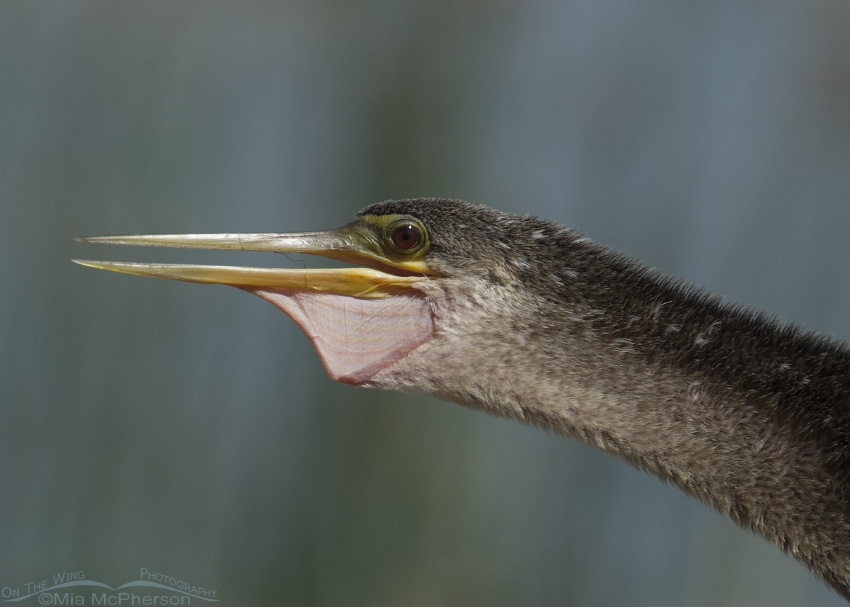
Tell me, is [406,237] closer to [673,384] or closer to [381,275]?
[381,275]

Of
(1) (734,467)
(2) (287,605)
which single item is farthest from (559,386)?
(2) (287,605)

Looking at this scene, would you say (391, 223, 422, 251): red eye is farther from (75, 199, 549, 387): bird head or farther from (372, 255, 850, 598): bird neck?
(372, 255, 850, 598): bird neck

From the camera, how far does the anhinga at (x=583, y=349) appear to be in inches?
42.7

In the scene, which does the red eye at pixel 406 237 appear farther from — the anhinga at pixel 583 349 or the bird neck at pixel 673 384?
the bird neck at pixel 673 384

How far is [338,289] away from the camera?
1326 millimetres

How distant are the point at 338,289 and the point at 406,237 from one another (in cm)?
16

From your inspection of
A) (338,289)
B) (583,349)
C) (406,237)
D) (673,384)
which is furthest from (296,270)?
(673,384)

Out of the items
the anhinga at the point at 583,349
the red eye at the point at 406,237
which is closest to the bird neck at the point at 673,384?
the anhinga at the point at 583,349

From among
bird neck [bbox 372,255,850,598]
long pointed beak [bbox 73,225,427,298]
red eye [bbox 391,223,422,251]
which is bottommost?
bird neck [bbox 372,255,850,598]

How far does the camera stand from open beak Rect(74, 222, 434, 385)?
1275 millimetres

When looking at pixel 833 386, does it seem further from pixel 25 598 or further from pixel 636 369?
pixel 25 598

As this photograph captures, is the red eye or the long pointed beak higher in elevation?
the red eye

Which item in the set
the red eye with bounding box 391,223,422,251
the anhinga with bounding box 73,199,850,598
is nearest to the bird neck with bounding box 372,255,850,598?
the anhinga with bounding box 73,199,850,598

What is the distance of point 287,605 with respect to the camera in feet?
6.73
